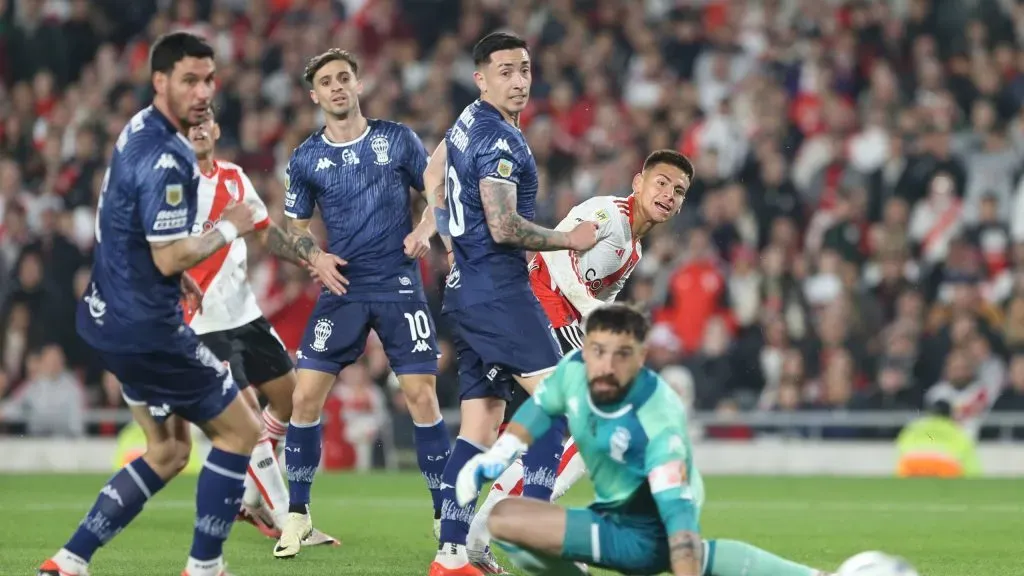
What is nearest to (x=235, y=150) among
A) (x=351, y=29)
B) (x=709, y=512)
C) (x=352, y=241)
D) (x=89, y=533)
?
(x=351, y=29)

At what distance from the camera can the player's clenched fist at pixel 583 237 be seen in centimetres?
776

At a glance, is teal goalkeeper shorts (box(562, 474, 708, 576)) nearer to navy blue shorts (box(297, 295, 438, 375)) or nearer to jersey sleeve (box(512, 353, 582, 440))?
jersey sleeve (box(512, 353, 582, 440))

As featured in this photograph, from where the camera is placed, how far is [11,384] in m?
17.7

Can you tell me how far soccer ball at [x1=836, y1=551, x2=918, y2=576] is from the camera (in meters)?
6.86

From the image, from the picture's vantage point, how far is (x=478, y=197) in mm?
8289

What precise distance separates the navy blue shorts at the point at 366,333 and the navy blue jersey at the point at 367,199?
75mm

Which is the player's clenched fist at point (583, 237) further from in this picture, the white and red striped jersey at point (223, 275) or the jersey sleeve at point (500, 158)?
the white and red striped jersey at point (223, 275)

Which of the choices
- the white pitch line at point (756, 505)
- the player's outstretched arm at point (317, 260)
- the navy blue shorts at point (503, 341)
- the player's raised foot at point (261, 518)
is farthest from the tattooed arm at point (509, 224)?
the white pitch line at point (756, 505)

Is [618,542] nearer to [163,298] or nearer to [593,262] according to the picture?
[163,298]

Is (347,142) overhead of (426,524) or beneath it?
overhead

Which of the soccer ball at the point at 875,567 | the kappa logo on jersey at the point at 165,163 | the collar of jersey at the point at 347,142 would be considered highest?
the collar of jersey at the point at 347,142

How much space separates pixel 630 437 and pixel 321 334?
2.99 metres

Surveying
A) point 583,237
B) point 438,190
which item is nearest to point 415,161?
point 438,190

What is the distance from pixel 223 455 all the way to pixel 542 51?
14.2 meters
